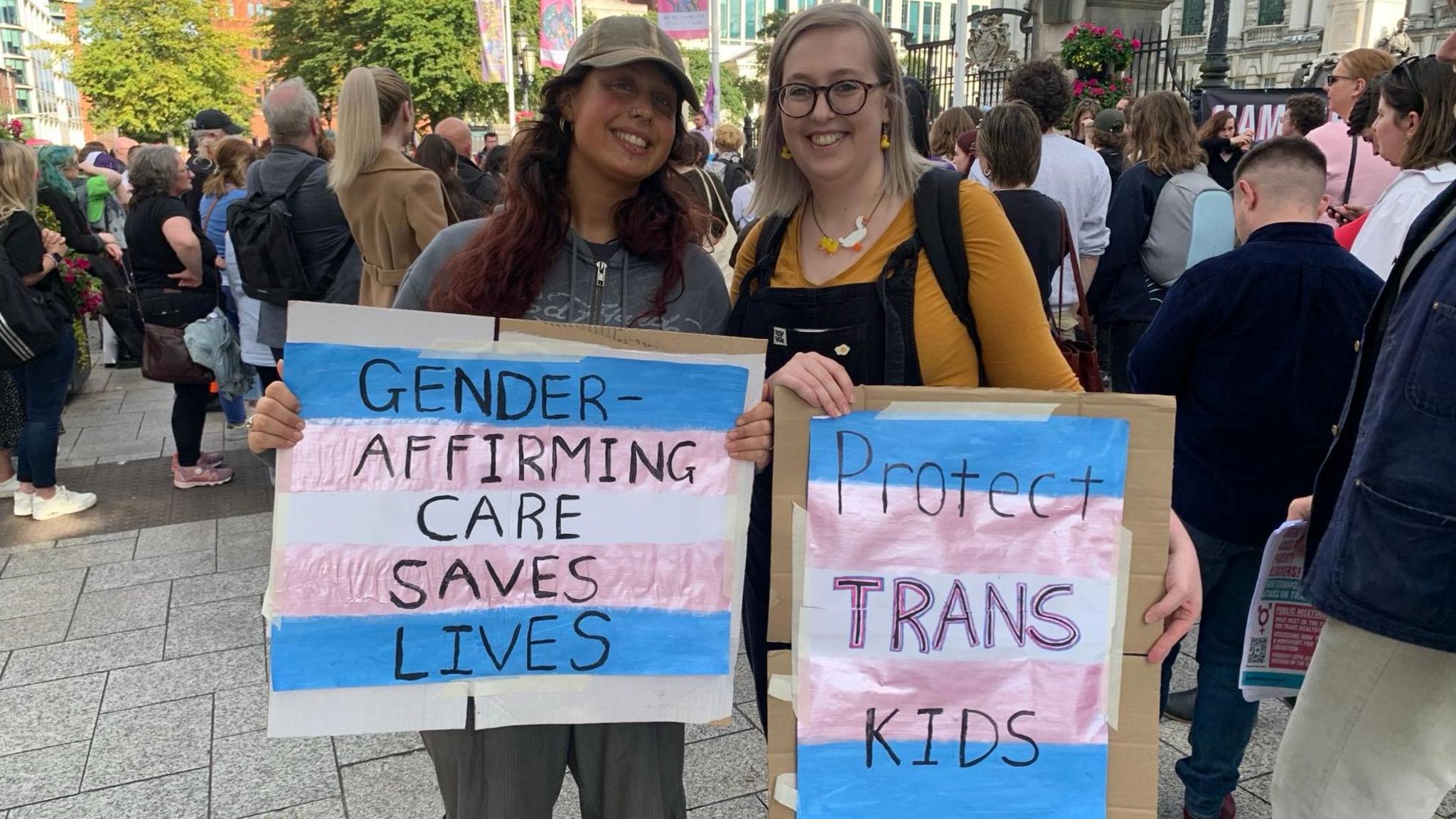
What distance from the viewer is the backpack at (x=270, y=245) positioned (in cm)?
430

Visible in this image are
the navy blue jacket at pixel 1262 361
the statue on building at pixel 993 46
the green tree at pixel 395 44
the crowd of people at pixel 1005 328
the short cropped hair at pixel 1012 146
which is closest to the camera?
the crowd of people at pixel 1005 328

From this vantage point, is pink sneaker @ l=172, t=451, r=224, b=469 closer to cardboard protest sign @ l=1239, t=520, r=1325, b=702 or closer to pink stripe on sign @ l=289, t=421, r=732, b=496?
pink stripe on sign @ l=289, t=421, r=732, b=496

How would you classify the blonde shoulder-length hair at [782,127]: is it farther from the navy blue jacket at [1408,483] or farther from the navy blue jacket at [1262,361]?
the navy blue jacket at [1262,361]

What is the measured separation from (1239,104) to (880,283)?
23.4 feet

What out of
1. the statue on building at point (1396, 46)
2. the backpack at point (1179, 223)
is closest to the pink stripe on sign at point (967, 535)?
the backpack at point (1179, 223)

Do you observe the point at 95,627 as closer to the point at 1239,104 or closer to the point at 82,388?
the point at 82,388

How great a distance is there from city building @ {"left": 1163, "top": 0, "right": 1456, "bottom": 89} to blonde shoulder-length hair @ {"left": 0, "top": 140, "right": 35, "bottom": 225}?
81.3 feet

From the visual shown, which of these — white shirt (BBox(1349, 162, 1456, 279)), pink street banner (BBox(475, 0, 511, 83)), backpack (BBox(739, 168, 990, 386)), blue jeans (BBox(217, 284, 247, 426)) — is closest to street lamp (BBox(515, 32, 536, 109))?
pink street banner (BBox(475, 0, 511, 83))

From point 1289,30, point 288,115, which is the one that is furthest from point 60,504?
point 1289,30

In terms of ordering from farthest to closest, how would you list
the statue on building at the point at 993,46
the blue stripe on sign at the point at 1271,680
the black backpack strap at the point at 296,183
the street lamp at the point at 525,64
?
the street lamp at the point at 525,64 → the statue on building at the point at 993,46 → the black backpack strap at the point at 296,183 → the blue stripe on sign at the point at 1271,680

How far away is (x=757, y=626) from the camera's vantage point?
1.98m

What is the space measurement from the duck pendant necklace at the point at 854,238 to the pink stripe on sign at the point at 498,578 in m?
0.62

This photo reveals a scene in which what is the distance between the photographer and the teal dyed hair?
7871mm

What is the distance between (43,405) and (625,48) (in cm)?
471
